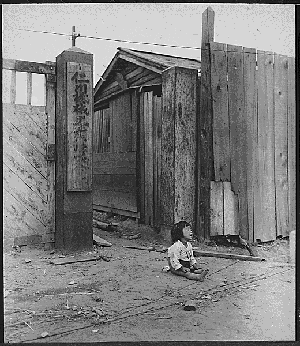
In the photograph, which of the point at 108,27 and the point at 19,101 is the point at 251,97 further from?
the point at 19,101

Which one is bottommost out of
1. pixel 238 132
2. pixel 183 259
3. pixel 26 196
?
pixel 183 259

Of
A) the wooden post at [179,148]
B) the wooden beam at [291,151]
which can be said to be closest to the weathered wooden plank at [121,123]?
the wooden post at [179,148]

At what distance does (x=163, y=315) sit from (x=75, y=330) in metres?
0.68

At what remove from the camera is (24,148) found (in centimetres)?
482

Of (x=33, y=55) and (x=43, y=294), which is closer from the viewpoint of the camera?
(x=43, y=294)

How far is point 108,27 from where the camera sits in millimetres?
4031

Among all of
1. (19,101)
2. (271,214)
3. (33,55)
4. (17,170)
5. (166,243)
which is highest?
(33,55)

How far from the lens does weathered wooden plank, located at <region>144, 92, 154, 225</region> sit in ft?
19.1

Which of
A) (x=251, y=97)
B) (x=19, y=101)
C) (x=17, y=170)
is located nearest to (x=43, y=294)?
(x=17, y=170)

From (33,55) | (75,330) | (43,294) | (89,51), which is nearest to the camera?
(75,330)

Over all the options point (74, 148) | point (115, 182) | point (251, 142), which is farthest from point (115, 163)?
point (251, 142)

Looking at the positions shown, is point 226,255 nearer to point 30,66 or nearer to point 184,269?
point 184,269

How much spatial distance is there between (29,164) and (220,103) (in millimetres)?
2215

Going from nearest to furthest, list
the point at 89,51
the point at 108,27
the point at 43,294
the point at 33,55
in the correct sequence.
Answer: the point at 43,294
the point at 108,27
the point at 33,55
the point at 89,51
